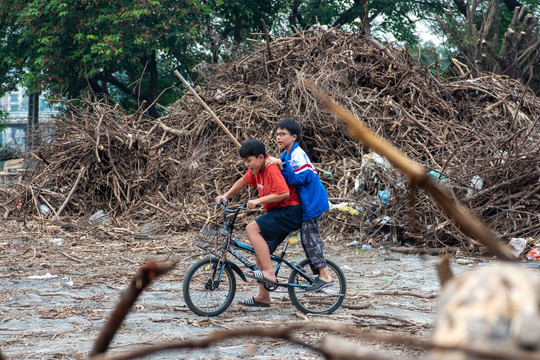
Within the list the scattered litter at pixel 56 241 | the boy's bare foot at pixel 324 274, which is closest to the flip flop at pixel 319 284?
the boy's bare foot at pixel 324 274

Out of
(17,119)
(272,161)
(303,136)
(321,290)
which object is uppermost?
(17,119)

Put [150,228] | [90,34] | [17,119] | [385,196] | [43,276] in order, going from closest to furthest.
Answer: [43,276] < [385,196] < [150,228] < [90,34] < [17,119]

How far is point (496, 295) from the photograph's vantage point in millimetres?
413

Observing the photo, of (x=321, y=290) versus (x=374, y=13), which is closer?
(x=321, y=290)

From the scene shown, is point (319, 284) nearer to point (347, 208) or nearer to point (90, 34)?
point (347, 208)

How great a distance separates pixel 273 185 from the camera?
16.5ft

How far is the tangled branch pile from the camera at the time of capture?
9.59 meters

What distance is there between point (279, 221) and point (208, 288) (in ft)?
2.80

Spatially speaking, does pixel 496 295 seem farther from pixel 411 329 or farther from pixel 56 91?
pixel 56 91

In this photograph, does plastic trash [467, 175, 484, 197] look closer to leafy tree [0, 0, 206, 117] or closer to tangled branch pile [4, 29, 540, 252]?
tangled branch pile [4, 29, 540, 252]

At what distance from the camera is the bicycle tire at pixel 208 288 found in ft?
17.1

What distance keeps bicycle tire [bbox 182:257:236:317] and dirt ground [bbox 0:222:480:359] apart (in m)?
0.11

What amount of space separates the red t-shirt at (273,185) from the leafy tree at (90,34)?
1474 centimetres

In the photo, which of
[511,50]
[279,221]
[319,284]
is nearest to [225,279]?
[279,221]
